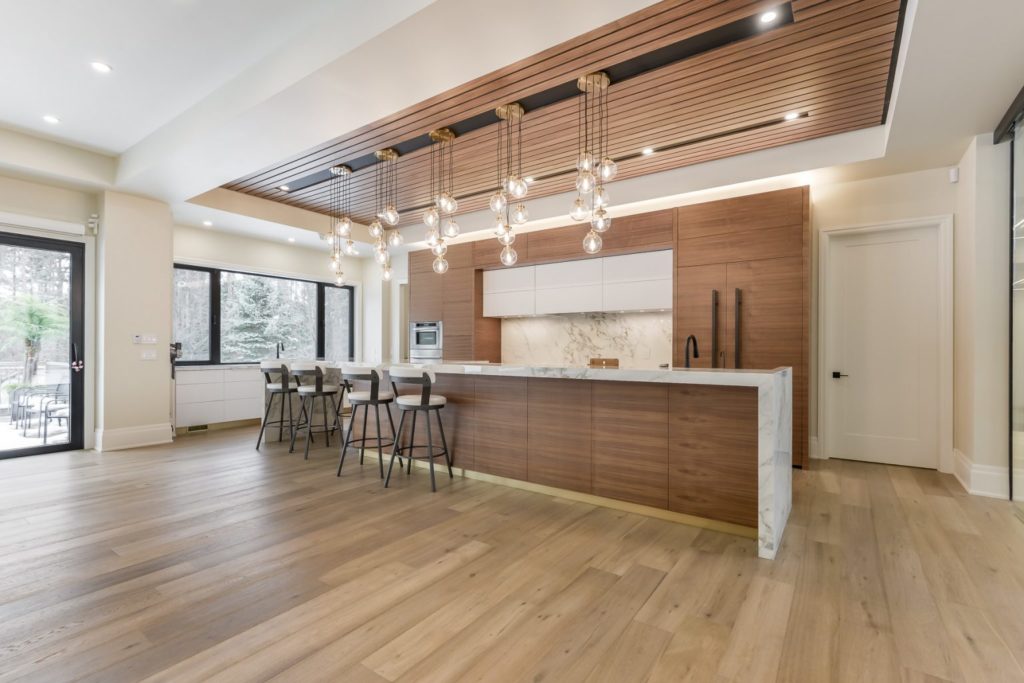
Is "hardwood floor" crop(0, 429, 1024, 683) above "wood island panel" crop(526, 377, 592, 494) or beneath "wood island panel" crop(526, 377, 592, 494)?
beneath

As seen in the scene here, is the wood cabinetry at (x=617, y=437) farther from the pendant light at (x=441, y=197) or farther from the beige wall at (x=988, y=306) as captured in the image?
the beige wall at (x=988, y=306)

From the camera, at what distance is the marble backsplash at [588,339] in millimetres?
5438

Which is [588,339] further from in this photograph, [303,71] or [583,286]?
[303,71]

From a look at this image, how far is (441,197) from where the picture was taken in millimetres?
3746

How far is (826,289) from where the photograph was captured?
4582 mm

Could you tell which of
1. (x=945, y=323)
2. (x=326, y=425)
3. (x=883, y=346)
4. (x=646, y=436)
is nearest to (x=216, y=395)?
(x=326, y=425)

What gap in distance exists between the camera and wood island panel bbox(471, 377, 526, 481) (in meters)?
3.58

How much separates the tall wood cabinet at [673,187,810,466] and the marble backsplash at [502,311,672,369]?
0.65 meters

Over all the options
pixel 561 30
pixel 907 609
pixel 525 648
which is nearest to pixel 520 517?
pixel 525 648

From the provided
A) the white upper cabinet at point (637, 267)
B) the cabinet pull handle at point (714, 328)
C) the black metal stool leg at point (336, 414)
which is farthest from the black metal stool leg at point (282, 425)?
the cabinet pull handle at point (714, 328)

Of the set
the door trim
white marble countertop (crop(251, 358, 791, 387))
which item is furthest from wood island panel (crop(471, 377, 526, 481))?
the door trim

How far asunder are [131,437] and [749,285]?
6666mm

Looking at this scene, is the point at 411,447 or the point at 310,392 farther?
the point at 310,392

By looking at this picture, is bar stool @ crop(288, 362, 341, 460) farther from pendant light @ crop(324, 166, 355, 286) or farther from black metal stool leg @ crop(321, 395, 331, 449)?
pendant light @ crop(324, 166, 355, 286)
